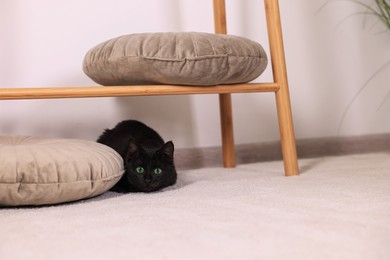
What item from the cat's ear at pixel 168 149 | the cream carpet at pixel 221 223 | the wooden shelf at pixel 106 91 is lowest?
the cream carpet at pixel 221 223

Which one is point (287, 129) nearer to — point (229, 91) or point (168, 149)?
point (229, 91)

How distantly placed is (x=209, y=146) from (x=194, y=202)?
692 millimetres

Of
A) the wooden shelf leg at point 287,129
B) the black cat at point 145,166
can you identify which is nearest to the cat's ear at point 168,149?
the black cat at point 145,166

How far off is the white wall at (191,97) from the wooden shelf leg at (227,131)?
12cm

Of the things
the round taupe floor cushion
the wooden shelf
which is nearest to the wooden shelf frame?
the wooden shelf

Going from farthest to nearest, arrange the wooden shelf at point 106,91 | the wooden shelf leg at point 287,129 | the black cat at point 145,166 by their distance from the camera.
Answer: the wooden shelf leg at point 287,129
the black cat at point 145,166
the wooden shelf at point 106,91

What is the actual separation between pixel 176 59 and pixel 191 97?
1.84ft

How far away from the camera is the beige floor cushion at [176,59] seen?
4.01 feet

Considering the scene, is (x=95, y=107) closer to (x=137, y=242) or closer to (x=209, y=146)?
(x=209, y=146)

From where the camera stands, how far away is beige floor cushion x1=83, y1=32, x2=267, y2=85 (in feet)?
4.01

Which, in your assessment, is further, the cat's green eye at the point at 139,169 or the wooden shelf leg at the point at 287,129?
the wooden shelf leg at the point at 287,129

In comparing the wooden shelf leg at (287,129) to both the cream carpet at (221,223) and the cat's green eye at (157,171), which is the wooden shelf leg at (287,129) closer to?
the cream carpet at (221,223)

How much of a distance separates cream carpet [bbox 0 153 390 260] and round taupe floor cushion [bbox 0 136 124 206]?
27mm

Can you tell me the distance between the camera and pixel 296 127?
6.29ft
